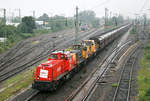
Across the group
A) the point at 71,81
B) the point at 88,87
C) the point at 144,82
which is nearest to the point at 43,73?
the point at 71,81

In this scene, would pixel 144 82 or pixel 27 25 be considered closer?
pixel 144 82

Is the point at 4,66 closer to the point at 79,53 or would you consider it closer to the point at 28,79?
the point at 28,79

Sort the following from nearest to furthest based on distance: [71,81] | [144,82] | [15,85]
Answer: [144,82] → [15,85] → [71,81]

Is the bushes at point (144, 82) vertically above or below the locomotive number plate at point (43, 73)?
below

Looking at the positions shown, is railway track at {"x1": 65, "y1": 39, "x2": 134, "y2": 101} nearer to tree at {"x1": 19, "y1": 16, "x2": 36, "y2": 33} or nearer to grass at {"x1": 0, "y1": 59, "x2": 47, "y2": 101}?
grass at {"x1": 0, "y1": 59, "x2": 47, "y2": 101}

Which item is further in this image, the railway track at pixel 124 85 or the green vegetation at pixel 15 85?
the green vegetation at pixel 15 85

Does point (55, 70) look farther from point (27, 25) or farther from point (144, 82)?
point (27, 25)

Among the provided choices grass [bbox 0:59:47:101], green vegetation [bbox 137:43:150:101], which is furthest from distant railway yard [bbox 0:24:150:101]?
green vegetation [bbox 137:43:150:101]

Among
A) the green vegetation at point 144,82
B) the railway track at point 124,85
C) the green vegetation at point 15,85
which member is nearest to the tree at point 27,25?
the green vegetation at point 15,85

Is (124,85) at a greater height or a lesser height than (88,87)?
greater

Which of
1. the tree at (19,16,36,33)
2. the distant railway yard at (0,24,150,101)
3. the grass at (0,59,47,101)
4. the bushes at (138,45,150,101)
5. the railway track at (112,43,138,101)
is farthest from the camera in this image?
the tree at (19,16,36,33)

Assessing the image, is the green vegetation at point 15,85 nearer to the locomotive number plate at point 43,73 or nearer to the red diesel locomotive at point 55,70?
the red diesel locomotive at point 55,70

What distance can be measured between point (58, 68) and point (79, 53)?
5.85m

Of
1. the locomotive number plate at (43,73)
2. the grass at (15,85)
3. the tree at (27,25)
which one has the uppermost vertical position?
the tree at (27,25)
